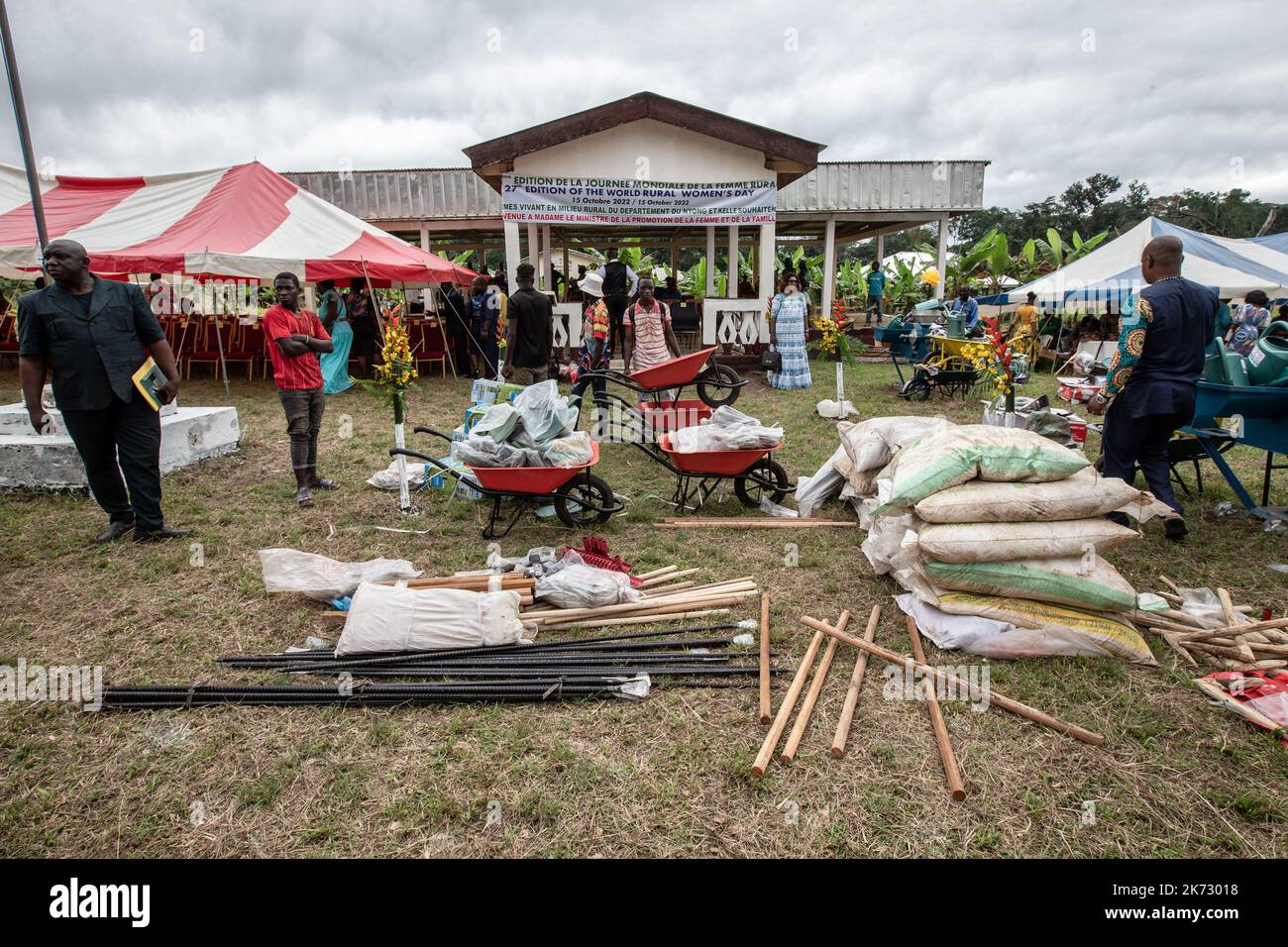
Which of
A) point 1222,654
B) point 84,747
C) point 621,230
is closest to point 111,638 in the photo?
point 84,747

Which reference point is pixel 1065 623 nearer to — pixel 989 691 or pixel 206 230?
pixel 989 691

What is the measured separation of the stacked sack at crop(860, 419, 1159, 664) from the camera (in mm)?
3518

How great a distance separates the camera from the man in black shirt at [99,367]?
4570 mm

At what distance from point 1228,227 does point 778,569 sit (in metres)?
50.4

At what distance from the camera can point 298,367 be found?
5773mm

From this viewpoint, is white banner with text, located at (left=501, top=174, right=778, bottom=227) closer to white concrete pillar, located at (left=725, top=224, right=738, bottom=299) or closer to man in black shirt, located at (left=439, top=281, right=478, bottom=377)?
white concrete pillar, located at (left=725, top=224, right=738, bottom=299)

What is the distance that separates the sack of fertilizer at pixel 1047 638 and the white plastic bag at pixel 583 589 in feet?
5.87

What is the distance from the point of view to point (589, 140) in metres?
12.1

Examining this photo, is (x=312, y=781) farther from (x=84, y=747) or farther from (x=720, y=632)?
(x=720, y=632)

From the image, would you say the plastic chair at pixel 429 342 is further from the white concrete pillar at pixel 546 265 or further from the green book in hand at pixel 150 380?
the green book in hand at pixel 150 380

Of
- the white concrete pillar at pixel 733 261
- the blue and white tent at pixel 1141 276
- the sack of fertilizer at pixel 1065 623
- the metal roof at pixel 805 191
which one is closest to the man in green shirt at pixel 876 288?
the metal roof at pixel 805 191

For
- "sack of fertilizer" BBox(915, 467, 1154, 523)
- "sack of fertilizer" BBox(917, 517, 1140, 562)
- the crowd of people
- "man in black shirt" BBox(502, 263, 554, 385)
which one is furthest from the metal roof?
"sack of fertilizer" BBox(917, 517, 1140, 562)
